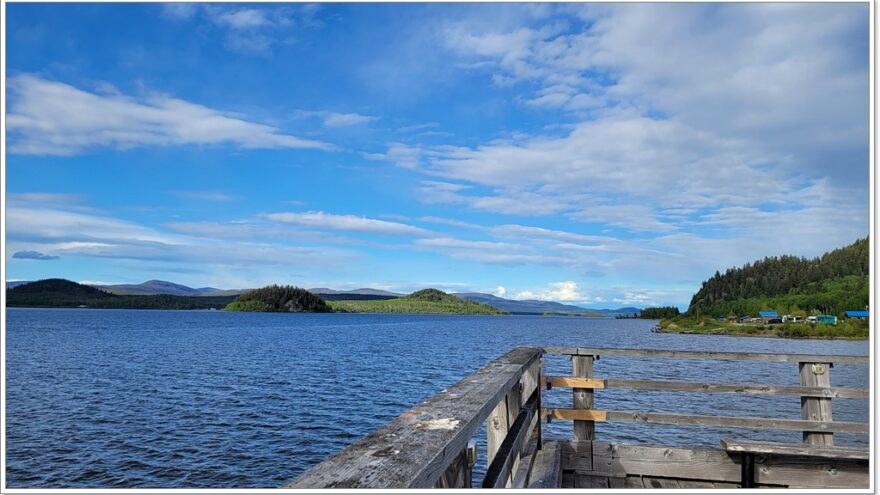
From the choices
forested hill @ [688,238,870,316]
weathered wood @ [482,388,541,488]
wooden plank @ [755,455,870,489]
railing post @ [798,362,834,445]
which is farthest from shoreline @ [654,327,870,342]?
weathered wood @ [482,388,541,488]

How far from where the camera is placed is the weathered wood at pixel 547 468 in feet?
14.9

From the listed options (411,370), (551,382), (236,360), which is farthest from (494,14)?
(236,360)

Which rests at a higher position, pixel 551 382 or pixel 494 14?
pixel 494 14

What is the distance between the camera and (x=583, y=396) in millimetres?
6191

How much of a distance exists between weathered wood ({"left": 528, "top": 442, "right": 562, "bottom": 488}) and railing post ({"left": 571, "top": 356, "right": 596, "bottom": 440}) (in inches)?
21.5

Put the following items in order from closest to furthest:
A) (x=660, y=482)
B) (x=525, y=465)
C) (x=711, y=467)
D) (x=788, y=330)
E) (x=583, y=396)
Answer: (x=525, y=465) → (x=711, y=467) → (x=660, y=482) → (x=583, y=396) → (x=788, y=330)

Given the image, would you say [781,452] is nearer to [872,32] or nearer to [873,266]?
[873,266]

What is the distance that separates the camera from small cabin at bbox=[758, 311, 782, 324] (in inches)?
4973

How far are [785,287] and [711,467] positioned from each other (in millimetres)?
166478

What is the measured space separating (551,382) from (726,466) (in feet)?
6.05

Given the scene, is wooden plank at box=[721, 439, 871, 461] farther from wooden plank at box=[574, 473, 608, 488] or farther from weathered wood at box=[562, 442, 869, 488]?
wooden plank at box=[574, 473, 608, 488]

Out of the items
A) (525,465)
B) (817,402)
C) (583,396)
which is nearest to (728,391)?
(817,402)

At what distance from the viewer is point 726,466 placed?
560cm

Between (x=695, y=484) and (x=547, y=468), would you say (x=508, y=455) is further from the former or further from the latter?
(x=695, y=484)
